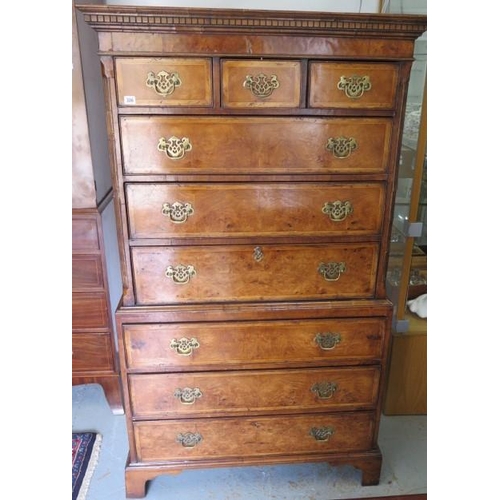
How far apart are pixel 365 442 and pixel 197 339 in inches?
28.9

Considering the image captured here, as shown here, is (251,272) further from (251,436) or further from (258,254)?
(251,436)

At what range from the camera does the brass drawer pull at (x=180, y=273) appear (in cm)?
135

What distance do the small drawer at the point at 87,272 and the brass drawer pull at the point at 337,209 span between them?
89cm

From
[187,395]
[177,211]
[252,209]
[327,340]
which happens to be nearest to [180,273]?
[177,211]

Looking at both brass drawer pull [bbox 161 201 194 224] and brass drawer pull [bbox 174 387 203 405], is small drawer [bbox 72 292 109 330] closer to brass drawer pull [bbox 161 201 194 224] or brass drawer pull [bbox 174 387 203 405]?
brass drawer pull [bbox 174 387 203 405]

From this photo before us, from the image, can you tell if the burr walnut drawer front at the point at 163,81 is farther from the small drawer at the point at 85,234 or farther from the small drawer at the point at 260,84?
the small drawer at the point at 85,234

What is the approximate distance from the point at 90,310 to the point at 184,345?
21.8 inches

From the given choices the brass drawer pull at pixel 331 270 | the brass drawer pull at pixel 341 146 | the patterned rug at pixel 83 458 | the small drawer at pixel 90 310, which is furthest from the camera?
the small drawer at pixel 90 310

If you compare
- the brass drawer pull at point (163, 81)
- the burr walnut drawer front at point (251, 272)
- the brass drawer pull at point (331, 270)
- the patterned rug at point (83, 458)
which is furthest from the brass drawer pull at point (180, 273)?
the patterned rug at point (83, 458)

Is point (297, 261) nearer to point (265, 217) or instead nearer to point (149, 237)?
point (265, 217)

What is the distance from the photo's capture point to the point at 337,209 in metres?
1.34

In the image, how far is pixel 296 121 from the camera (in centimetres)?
124

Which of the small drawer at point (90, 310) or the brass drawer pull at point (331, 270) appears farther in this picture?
the small drawer at point (90, 310)
